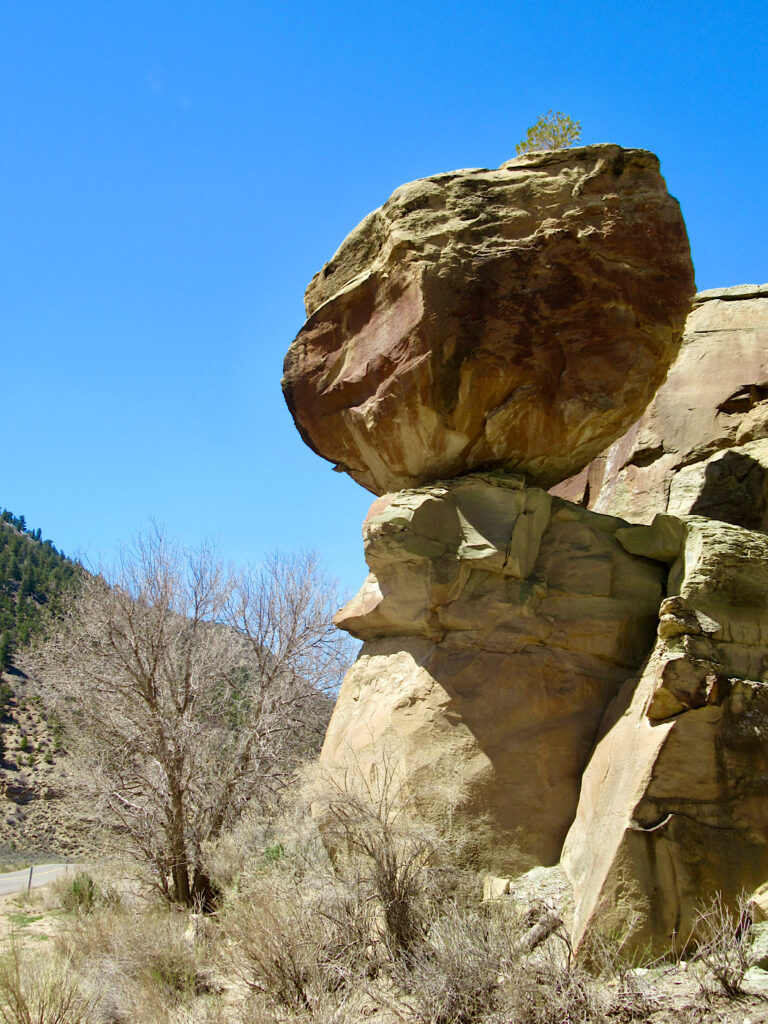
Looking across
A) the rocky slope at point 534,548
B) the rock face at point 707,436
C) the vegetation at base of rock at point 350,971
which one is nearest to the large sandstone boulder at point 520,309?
the rocky slope at point 534,548

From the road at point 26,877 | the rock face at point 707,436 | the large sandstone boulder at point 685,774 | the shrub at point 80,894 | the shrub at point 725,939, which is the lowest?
the road at point 26,877

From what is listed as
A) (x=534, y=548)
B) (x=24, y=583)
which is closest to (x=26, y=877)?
(x=534, y=548)

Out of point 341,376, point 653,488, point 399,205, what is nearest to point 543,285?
point 399,205

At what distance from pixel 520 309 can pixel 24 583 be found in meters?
39.4

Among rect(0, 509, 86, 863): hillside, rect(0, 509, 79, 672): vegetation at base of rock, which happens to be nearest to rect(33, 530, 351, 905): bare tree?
rect(0, 509, 86, 863): hillside

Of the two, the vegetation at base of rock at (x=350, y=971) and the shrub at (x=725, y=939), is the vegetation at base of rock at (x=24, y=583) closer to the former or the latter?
the vegetation at base of rock at (x=350, y=971)

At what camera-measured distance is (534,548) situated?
7180 millimetres

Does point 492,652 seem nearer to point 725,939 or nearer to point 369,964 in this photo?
point 369,964

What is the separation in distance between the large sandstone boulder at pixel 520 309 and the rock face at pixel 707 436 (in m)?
1.66

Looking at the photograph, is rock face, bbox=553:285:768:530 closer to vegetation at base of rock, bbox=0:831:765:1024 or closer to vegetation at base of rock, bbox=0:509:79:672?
vegetation at base of rock, bbox=0:831:765:1024

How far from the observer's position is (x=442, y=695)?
21.5 ft

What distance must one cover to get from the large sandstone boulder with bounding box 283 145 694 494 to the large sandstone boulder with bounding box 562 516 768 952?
2009 millimetres

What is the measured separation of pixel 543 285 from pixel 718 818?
4576mm

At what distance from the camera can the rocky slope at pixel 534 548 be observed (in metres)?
5.61
